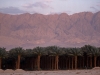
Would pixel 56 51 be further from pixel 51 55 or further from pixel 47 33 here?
pixel 47 33

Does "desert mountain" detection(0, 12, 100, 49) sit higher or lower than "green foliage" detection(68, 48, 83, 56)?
higher

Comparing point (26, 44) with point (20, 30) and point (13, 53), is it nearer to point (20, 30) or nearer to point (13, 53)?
point (20, 30)

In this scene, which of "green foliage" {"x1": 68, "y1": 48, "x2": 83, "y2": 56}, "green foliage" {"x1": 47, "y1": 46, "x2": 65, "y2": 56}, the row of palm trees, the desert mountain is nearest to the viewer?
the row of palm trees

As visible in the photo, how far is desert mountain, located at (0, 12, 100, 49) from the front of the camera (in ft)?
525

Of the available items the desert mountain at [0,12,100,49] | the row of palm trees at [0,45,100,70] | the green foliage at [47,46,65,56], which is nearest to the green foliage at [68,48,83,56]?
the row of palm trees at [0,45,100,70]

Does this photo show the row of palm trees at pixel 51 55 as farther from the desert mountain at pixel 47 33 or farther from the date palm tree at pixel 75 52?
the desert mountain at pixel 47 33

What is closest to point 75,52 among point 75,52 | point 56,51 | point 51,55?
point 75,52

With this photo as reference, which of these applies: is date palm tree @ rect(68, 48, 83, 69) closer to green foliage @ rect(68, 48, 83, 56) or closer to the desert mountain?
green foliage @ rect(68, 48, 83, 56)

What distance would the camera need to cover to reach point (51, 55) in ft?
238

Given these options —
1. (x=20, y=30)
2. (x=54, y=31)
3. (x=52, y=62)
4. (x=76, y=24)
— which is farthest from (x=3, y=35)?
(x=52, y=62)

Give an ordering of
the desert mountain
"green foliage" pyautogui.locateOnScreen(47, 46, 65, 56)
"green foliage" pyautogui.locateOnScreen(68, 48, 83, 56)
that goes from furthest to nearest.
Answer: the desert mountain
"green foliage" pyautogui.locateOnScreen(68, 48, 83, 56)
"green foliage" pyautogui.locateOnScreen(47, 46, 65, 56)

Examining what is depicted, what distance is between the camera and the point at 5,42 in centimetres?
15275

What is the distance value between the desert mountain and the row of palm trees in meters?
65.7

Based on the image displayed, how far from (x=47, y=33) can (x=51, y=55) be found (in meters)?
106
